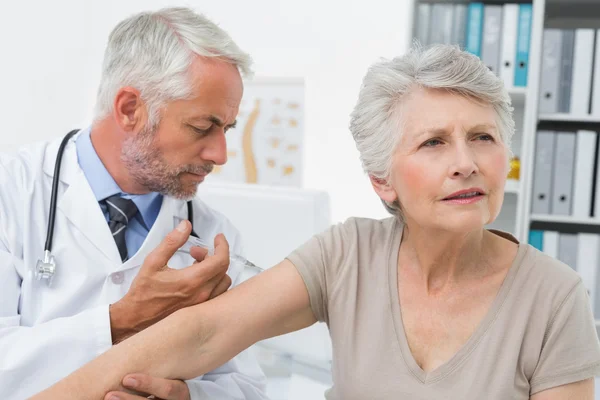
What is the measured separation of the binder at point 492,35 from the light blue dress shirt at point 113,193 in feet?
5.36

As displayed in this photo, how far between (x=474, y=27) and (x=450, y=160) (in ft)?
5.61

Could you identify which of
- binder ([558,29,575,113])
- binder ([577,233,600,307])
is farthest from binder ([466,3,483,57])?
binder ([577,233,600,307])

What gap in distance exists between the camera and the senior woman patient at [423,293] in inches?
45.3

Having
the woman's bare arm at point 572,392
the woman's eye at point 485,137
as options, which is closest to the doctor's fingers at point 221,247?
the woman's eye at point 485,137

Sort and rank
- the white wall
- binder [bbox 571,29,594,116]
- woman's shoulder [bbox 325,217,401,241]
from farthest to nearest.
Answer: the white wall, binder [bbox 571,29,594,116], woman's shoulder [bbox 325,217,401,241]

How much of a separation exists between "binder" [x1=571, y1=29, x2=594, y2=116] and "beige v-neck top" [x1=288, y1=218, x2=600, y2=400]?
1.58m

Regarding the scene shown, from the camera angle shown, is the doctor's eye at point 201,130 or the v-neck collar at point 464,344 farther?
the doctor's eye at point 201,130

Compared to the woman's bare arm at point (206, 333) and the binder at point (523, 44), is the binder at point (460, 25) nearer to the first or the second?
the binder at point (523, 44)

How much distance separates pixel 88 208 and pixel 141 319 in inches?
12.2

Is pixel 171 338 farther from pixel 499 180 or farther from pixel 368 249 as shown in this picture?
pixel 499 180

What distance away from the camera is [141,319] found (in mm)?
1280

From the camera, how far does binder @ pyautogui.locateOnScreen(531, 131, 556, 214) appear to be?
2658 millimetres

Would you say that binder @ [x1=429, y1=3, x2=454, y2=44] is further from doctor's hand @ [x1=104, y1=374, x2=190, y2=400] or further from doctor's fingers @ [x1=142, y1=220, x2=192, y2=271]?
doctor's hand @ [x1=104, y1=374, x2=190, y2=400]

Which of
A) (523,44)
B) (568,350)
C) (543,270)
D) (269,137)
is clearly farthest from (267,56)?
(568,350)
